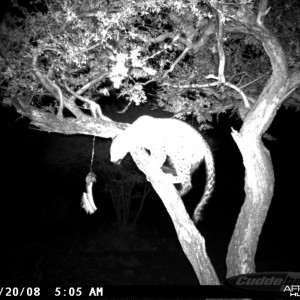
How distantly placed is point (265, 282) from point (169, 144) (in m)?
2.83

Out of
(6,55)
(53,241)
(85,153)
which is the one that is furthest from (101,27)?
(53,241)

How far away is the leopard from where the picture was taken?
568cm

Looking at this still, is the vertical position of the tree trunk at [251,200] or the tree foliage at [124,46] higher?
the tree foliage at [124,46]

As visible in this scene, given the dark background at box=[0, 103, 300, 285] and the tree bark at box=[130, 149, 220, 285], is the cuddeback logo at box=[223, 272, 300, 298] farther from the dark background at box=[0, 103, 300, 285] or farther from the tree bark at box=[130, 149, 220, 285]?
the dark background at box=[0, 103, 300, 285]

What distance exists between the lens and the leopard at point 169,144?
5681 mm

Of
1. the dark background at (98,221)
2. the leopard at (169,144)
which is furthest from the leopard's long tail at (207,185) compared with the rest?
the dark background at (98,221)

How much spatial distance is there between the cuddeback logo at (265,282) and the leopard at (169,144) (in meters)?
1.24

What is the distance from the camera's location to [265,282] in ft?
18.2

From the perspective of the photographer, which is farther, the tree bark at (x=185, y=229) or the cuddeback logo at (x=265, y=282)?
the tree bark at (x=185, y=229)

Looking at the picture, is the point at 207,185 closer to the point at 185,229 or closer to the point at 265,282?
the point at 185,229

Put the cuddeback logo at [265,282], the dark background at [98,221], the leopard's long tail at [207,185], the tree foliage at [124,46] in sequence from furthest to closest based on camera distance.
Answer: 1. the dark background at [98,221]
2. the leopard's long tail at [207,185]
3. the tree foliage at [124,46]
4. the cuddeback logo at [265,282]

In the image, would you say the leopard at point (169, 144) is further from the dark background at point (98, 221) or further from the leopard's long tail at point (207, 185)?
the dark background at point (98, 221)

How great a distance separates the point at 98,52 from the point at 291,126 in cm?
2121

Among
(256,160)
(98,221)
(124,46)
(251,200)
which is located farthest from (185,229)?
(98,221)
